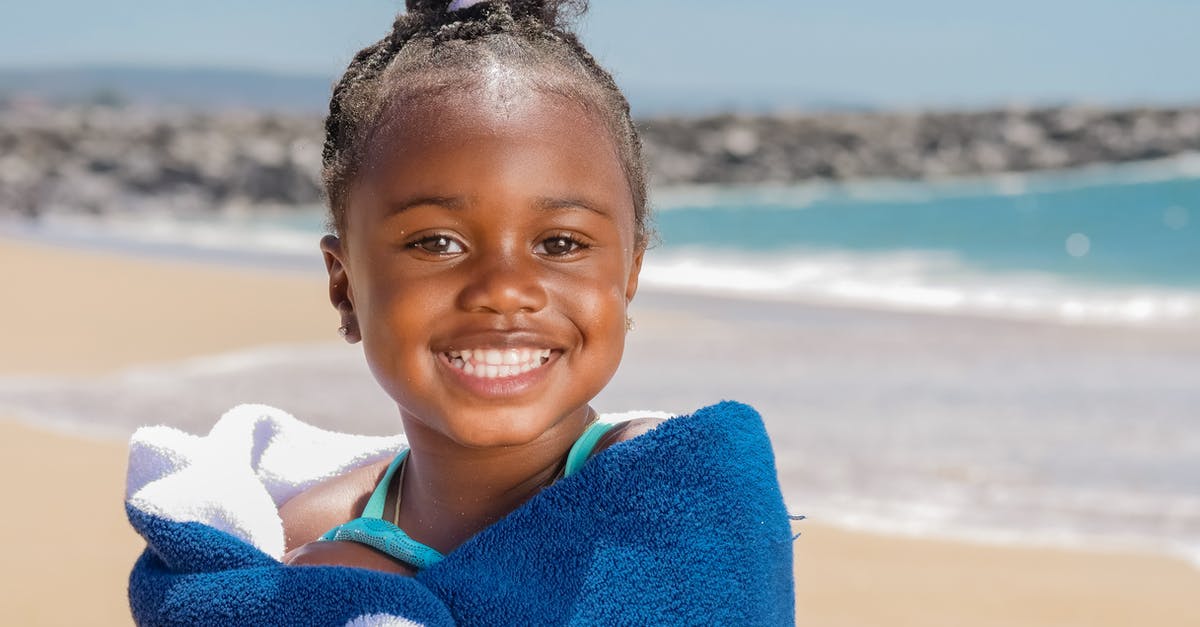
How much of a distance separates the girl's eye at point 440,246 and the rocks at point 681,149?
66.3 ft

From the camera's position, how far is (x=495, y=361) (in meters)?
1.42

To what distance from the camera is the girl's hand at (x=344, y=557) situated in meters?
1.40

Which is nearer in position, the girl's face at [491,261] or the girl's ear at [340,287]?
the girl's face at [491,261]

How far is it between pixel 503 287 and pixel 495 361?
0.08 m

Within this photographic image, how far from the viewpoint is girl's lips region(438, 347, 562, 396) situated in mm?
1420

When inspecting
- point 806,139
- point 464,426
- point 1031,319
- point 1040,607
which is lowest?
Answer: point 1040,607

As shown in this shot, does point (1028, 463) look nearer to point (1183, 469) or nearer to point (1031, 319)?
point (1183, 469)

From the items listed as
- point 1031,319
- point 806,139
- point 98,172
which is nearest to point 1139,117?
point 806,139

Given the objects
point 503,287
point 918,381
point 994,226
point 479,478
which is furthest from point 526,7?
point 994,226

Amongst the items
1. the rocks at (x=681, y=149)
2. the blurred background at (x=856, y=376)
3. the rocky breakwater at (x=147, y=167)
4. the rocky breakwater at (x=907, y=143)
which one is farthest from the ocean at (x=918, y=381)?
the rocky breakwater at (x=907, y=143)

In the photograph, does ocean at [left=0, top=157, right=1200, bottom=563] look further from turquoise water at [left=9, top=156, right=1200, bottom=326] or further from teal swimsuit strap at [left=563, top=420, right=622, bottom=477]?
teal swimsuit strap at [left=563, top=420, right=622, bottom=477]

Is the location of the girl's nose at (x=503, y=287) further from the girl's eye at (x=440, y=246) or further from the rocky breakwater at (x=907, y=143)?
the rocky breakwater at (x=907, y=143)

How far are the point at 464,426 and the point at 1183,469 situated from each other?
3159 mm

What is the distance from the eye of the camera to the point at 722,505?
1338 millimetres
